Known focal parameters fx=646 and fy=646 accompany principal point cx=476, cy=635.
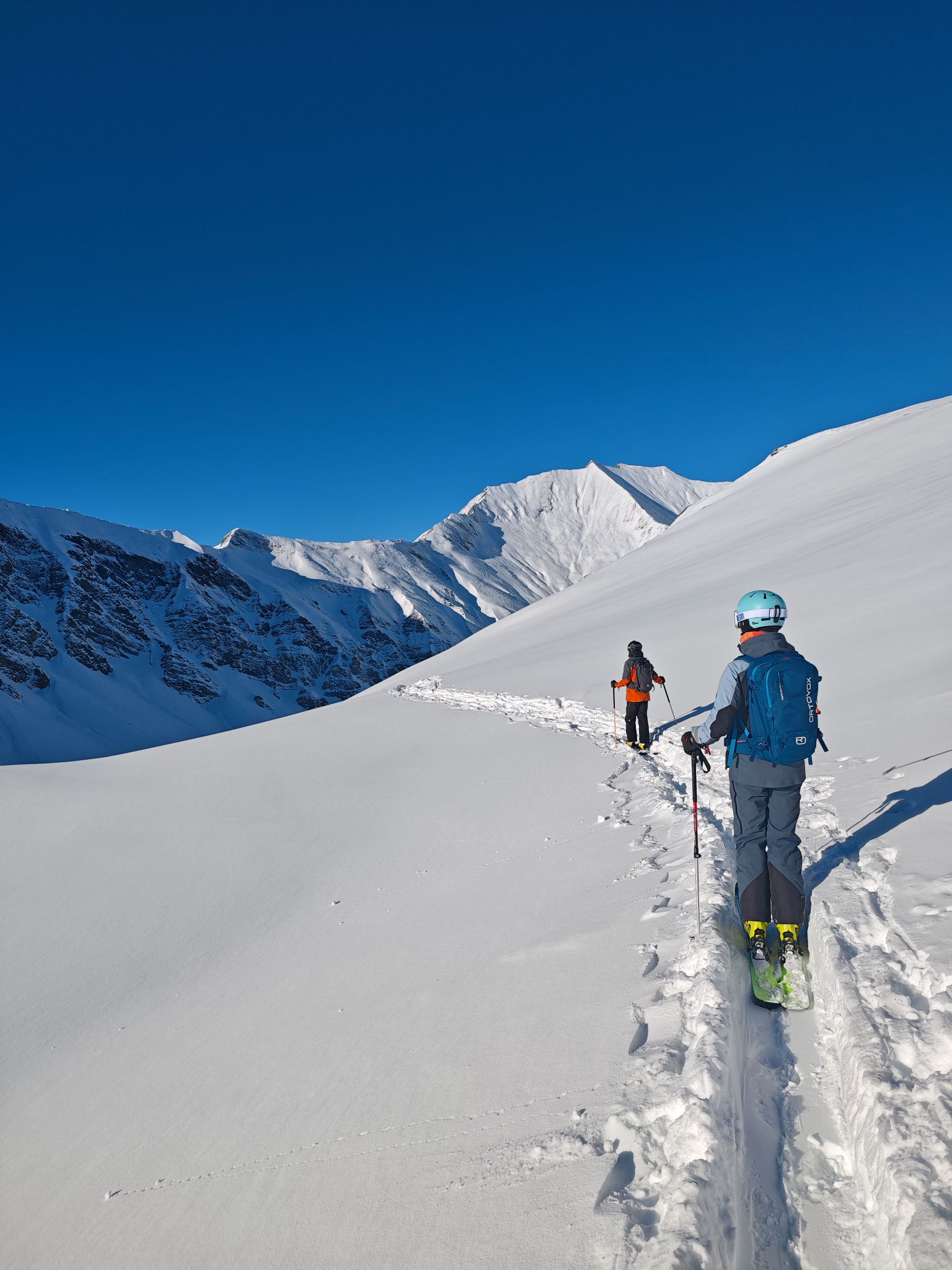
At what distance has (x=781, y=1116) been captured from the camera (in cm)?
301

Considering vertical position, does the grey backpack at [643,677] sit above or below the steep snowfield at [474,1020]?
above

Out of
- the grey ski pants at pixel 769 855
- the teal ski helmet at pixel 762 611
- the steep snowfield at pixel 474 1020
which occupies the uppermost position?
the teal ski helmet at pixel 762 611

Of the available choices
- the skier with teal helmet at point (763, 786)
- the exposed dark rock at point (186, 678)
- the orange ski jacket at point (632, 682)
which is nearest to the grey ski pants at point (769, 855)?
the skier with teal helmet at point (763, 786)

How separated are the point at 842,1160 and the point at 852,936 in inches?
58.5

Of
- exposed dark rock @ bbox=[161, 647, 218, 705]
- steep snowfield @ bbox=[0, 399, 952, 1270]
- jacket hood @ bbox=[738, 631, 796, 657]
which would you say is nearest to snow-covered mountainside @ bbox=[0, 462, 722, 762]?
exposed dark rock @ bbox=[161, 647, 218, 705]

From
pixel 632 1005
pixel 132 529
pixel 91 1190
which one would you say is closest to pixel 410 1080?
pixel 632 1005

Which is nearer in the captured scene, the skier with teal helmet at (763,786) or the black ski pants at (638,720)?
the skier with teal helmet at (763,786)

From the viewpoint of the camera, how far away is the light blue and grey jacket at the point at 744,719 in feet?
14.5

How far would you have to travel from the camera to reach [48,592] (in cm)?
16038

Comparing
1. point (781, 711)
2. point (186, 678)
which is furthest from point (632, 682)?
point (186, 678)

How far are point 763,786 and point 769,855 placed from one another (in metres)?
0.47

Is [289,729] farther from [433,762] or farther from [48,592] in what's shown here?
[48,592]

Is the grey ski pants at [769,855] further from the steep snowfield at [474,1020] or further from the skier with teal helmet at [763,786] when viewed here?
the steep snowfield at [474,1020]

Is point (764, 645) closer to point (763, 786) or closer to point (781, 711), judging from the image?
point (781, 711)
